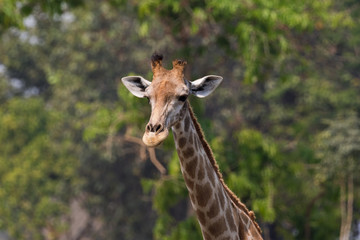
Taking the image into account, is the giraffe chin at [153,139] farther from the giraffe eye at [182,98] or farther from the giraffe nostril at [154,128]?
the giraffe eye at [182,98]

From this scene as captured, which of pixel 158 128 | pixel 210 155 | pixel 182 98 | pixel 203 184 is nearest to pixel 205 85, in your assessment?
pixel 182 98

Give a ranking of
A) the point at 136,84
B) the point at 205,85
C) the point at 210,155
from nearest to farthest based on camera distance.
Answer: the point at 205,85, the point at 136,84, the point at 210,155

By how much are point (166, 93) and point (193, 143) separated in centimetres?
77

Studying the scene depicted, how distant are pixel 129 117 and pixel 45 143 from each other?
15.8 metres

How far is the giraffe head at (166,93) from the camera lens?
23.3ft

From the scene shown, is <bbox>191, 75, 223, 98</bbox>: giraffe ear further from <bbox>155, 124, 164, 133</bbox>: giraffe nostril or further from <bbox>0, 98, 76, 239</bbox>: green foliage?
<bbox>0, 98, 76, 239</bbox>: green foliage

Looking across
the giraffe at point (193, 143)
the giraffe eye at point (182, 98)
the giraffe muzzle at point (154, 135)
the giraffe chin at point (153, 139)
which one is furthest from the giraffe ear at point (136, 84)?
the giraffe chin at point (153, 139)

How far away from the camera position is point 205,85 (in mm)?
8039

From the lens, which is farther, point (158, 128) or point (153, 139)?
point (158, 128)

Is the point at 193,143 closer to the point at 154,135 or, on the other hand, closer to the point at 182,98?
the point at 182,98

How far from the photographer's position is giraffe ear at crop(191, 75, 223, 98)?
7980 millimetres

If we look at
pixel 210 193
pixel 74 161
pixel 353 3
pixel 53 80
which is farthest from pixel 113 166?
pixel 210 193

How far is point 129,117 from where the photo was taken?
21.2m

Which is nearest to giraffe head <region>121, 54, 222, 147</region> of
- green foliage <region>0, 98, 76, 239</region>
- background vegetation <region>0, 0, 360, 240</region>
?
background vegetation <region>0, 0, 360, 240</region>
